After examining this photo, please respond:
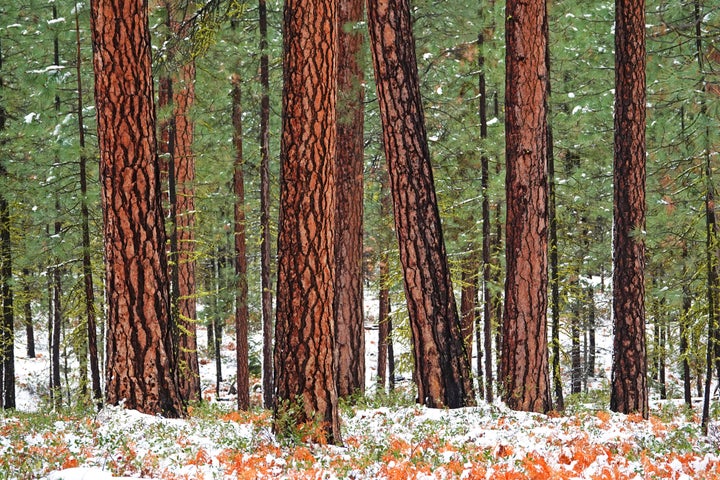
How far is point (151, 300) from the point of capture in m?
6.74

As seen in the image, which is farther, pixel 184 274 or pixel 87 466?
pixel 184 274

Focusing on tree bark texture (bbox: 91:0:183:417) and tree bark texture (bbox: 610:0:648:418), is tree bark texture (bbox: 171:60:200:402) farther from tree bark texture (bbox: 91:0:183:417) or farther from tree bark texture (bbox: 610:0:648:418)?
tree bark texture (bbox: 610:0:648:418)

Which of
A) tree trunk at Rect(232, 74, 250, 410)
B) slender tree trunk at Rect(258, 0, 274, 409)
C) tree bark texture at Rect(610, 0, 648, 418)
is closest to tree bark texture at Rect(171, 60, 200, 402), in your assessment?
tree trunk at Rect(232, 74, 250, 410)

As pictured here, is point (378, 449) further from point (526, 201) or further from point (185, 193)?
point (185, 193)

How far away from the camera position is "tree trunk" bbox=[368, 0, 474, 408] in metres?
8.28

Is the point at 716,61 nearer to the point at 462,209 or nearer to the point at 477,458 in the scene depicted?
the point at 462,209

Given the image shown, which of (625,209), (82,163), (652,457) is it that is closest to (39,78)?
(82,163)

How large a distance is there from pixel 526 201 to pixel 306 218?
409 centimetres

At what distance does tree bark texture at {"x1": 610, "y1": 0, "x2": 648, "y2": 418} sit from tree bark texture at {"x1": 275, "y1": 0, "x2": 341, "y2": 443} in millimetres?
6151

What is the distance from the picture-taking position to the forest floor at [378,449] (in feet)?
15.7

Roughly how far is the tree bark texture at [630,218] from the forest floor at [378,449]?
211 cm

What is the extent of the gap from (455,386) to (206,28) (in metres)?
6.06

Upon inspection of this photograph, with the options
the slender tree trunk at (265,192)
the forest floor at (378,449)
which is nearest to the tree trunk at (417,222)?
the forest floor at (378,449)

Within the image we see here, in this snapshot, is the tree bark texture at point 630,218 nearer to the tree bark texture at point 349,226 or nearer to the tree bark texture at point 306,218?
the tree bark texture at point 349,226
